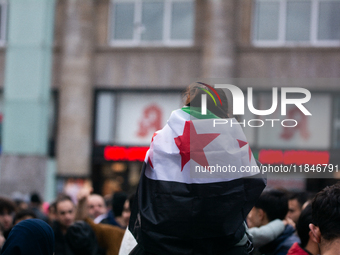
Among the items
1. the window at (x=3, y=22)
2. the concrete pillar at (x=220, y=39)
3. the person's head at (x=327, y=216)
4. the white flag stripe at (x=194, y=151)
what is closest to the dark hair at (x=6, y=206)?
the white flag stripe at (x=194, y=151)

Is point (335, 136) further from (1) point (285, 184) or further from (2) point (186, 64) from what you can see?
(2) point (186, 64)

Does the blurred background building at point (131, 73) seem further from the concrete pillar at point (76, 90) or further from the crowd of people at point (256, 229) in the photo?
the crowd of people at point (256, 229)

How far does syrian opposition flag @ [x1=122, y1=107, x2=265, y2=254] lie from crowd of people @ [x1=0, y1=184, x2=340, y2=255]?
1.29 feet

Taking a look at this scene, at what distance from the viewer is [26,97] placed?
52.1 ft

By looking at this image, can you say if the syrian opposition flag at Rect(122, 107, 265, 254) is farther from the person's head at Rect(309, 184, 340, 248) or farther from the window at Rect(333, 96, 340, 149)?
the window at Rect(333, 96, 340, 149)

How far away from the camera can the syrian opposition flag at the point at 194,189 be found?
2.56 meters

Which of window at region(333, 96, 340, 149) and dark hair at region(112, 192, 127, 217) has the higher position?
window at region(333, 96, 340, 149)

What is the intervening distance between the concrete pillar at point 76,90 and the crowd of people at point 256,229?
1034 cm

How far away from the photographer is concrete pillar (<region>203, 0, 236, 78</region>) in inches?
658

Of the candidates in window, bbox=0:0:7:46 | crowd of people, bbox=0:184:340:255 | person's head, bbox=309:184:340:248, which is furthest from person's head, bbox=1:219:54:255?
window, bbox=0:0:7:46

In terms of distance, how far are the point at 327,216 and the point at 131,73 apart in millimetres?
15776

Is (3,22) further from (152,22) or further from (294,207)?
(294,207)

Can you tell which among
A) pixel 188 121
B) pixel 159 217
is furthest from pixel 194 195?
pixel 188 121

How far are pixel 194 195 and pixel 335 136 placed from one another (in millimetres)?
15095
